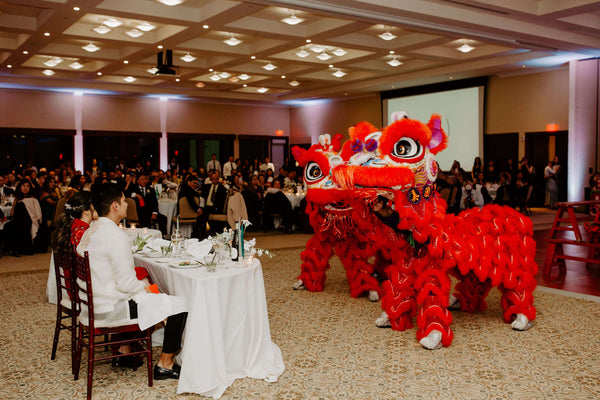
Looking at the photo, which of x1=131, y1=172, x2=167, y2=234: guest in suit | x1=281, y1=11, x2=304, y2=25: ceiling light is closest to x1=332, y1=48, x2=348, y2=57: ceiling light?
x1=281, y1=11, x2=304, y2=25: ceiling light

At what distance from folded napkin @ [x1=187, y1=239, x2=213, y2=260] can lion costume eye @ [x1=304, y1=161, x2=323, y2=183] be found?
1689 mm

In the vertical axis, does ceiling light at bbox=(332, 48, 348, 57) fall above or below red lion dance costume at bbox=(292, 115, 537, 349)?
above

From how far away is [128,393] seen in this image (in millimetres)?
3367

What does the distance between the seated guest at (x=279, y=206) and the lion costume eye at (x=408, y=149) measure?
673 cm

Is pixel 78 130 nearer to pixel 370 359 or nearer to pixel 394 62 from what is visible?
pixel 394 62

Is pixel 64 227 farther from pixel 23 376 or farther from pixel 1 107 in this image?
pixel 1 107

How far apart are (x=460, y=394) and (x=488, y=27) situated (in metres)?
7.54

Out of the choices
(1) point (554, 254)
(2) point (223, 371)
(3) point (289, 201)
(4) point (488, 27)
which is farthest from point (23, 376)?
(4) point (488, 27)

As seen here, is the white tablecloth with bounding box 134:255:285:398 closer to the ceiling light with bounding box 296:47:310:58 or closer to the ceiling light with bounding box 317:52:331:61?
the ceiling light with bounding box 296:47:310:58

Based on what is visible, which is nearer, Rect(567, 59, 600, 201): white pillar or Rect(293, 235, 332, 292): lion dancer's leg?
Rect(293, 235, 332, 292): lion dancer's leg

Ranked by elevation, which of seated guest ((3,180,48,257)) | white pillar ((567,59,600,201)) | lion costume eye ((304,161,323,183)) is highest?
white pillar ((567,59,600,201))

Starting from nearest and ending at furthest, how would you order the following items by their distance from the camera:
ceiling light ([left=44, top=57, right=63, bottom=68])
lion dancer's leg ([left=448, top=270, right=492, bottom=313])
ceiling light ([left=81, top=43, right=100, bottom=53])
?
lion dancer's leg ([left=448, top=270, right=492, bottom=313]) → ceiling light ([left=81, top=43, right=100, bottom=53]) → ceiling light ([left=44, top=57, right=63, bottom=68])

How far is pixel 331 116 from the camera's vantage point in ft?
68.3

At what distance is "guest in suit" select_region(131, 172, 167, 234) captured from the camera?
9133 mm
